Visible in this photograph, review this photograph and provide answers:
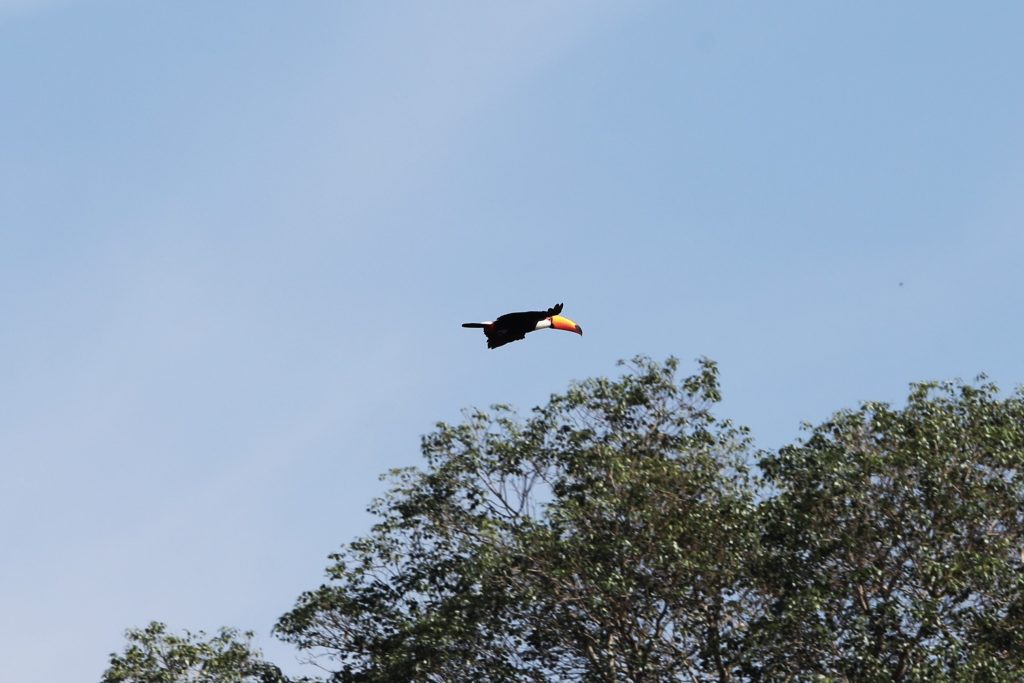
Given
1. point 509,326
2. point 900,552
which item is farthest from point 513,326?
point 900,552

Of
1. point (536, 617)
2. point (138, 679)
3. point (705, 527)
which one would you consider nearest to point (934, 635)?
point (705, 527)

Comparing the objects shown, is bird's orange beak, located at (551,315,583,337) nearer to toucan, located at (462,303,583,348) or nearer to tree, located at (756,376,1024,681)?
toucan, located at (462,303,583,348)

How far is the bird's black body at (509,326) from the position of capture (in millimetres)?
26844

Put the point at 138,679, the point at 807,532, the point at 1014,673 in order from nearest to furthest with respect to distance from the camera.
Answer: the point at 1014,673, the point at 807,532, the point at 138,679

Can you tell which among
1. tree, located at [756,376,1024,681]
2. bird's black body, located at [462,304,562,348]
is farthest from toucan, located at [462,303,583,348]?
tree, located at [756,376,1024,681]

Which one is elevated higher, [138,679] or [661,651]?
[138,679]

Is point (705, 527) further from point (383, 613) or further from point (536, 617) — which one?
point (383, 613)

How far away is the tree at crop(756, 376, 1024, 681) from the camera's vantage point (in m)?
26.7

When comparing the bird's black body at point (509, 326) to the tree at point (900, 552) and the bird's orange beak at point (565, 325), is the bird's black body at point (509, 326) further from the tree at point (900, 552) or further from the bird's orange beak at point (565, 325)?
the tree at point (900, 552)

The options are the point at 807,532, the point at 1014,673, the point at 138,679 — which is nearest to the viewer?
the point at 1014,673

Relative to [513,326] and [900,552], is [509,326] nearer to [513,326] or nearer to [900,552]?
[513,326]

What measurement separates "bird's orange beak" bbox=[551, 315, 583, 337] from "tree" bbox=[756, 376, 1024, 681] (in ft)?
13.1

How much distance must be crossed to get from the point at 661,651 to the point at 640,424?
16.7 feet

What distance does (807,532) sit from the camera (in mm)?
27969
